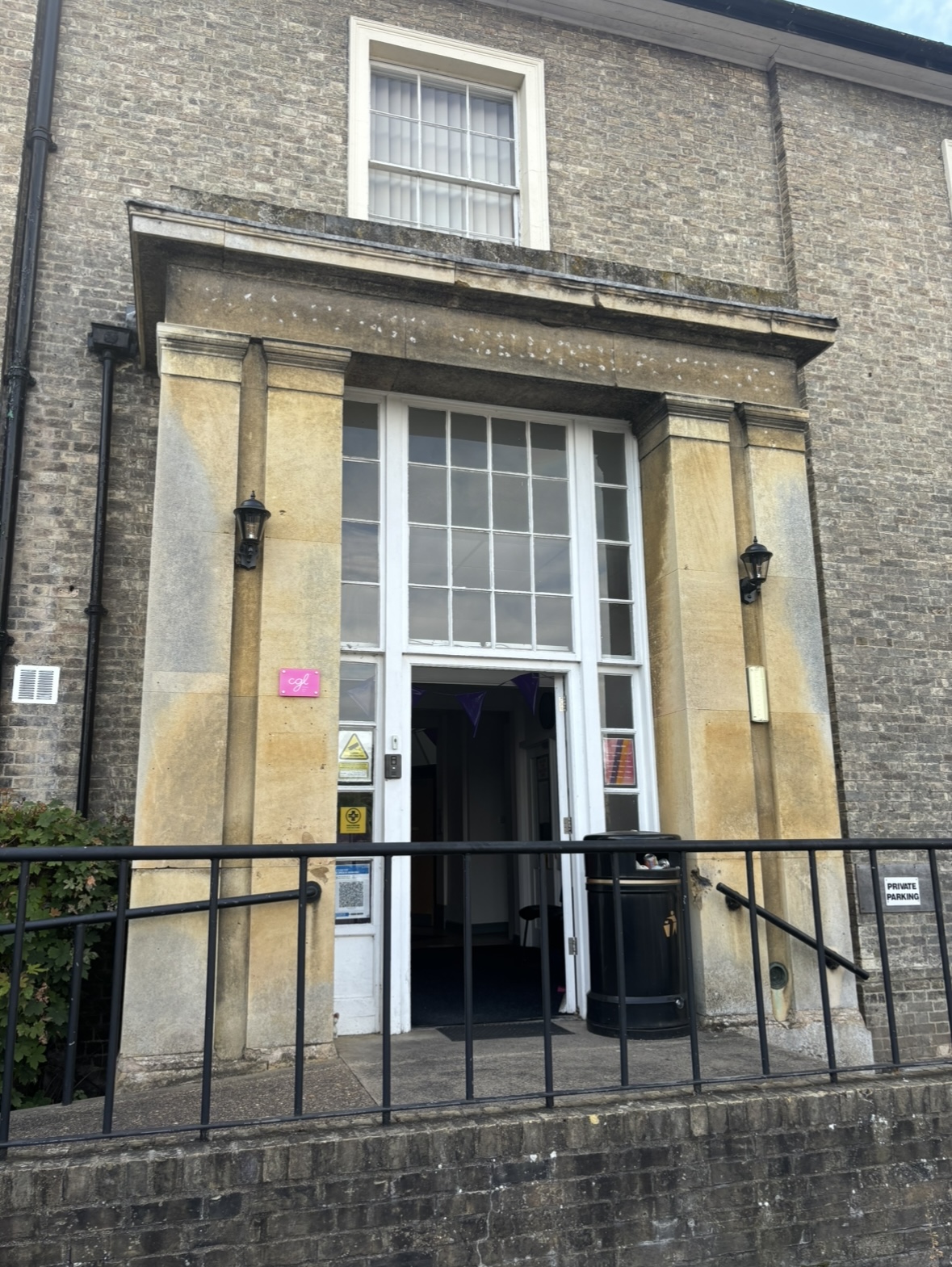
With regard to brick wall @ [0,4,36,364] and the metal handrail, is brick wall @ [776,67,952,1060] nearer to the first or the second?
the metal handrail

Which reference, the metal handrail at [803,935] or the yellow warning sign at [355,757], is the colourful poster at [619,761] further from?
the yellow warning sign at [355,757]

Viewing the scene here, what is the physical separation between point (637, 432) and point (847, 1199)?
5079 mm

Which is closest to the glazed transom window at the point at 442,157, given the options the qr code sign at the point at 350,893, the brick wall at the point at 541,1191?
the qr code sign at the point at 350,893

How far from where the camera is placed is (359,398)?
22.4 ft

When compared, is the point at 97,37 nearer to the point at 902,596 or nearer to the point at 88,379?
the point at 88,379

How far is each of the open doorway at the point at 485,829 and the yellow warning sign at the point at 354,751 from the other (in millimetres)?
1091

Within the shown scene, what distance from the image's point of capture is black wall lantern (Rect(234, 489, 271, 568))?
5758mm

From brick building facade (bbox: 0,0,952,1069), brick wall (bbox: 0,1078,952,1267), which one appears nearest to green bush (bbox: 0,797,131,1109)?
brick building facade (bbox: 0,0,952,1069)

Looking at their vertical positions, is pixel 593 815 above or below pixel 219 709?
below

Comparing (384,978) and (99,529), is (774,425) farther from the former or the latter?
(384,978)

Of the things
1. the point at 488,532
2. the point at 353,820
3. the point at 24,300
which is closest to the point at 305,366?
the point at 488,532

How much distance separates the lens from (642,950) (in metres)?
5.79

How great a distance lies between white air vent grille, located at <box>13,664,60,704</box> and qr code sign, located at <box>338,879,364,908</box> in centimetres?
230

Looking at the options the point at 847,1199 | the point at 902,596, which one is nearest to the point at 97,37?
the point at 902,596
